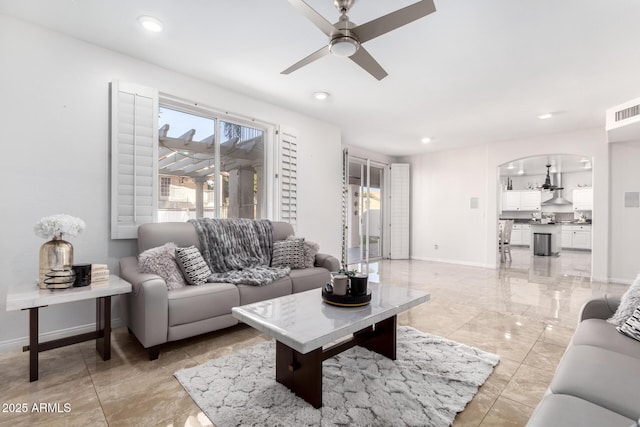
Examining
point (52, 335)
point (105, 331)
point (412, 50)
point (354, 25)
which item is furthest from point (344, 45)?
point (52, 335)

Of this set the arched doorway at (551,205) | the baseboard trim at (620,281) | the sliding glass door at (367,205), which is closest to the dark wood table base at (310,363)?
the sliding glass door at (367,205)

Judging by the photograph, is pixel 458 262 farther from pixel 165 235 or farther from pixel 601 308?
pixel 165 235

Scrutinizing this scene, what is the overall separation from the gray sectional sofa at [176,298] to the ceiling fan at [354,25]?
6.67 ft

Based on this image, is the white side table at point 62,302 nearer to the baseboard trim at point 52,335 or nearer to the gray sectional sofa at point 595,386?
the baseboard trim at point 52,335

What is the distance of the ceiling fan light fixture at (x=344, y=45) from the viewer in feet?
6.36

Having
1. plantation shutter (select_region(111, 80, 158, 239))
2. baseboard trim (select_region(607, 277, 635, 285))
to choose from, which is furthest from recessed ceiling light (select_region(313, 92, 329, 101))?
baseboard trim (select_region(607, 277, 635, 285))

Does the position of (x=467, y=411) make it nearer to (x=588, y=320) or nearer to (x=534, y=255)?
(x=588, y=320)

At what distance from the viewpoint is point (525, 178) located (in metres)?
10.9

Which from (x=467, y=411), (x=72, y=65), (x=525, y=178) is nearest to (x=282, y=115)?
(x=72, y=65)

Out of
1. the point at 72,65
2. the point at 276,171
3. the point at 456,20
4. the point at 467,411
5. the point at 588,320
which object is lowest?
the point at 467,411

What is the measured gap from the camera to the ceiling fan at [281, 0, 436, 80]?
5.49 feet

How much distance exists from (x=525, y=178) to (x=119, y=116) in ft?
40.6

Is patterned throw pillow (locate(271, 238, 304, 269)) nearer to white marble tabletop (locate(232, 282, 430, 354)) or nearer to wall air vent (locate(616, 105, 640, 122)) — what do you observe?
white marble tabletop (locate(232, 282, 430, 354))

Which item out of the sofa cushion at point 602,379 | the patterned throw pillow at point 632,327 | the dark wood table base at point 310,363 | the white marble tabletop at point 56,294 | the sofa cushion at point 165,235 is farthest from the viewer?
the sofa cushion at point 165,235
